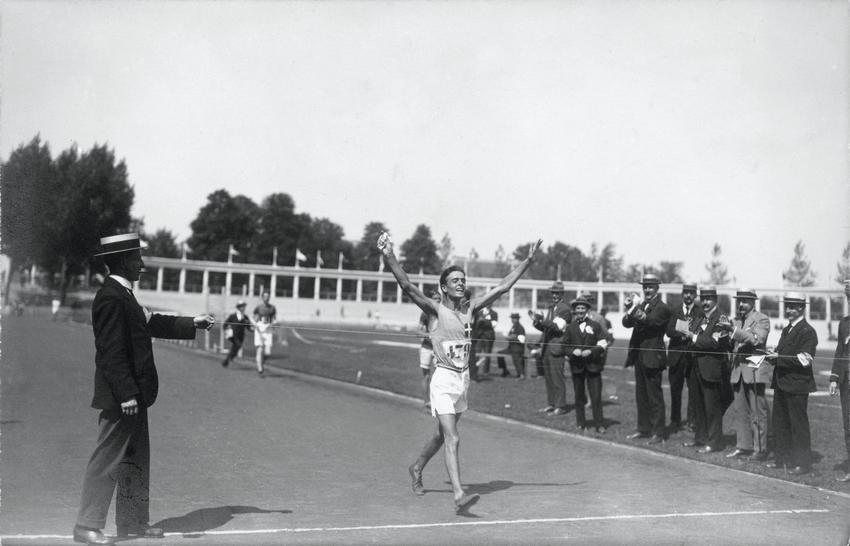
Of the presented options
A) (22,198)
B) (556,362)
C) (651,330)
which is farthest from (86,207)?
(651,330)

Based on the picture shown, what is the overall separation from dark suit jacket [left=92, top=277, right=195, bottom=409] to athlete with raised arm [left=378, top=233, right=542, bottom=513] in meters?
2.32

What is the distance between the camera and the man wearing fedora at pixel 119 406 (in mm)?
5824

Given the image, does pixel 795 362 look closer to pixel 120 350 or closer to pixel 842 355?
pixel 842 355

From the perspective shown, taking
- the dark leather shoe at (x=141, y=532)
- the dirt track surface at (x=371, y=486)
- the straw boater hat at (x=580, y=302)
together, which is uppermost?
the straw boater hat at (x=580, y=302)

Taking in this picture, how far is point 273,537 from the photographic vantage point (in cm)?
592

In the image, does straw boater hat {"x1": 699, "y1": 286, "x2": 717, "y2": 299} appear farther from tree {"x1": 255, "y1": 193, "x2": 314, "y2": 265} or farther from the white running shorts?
tree {"x1": 255, "y1": 193, "x2": 314, "y2": 265}

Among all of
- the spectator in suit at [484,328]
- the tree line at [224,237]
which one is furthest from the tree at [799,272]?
the spectator in suit at [484,328]

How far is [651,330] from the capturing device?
40.7 ft

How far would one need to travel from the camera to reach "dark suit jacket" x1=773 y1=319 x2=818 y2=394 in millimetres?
9891

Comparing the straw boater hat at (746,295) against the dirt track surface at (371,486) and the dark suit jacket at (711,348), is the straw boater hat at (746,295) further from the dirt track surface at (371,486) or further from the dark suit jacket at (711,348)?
the dirt track surface at (371,486)

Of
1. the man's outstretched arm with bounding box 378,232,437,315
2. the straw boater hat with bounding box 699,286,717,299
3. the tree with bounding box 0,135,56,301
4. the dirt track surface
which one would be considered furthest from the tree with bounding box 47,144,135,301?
the straw boater hat with bounding box 699,286,717,299

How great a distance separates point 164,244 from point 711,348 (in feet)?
329

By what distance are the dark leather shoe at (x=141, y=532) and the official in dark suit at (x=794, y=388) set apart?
7.55 m

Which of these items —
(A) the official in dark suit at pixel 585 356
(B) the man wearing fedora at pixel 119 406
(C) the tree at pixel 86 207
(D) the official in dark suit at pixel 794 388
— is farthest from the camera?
(C) the tree at pixel 86 207
